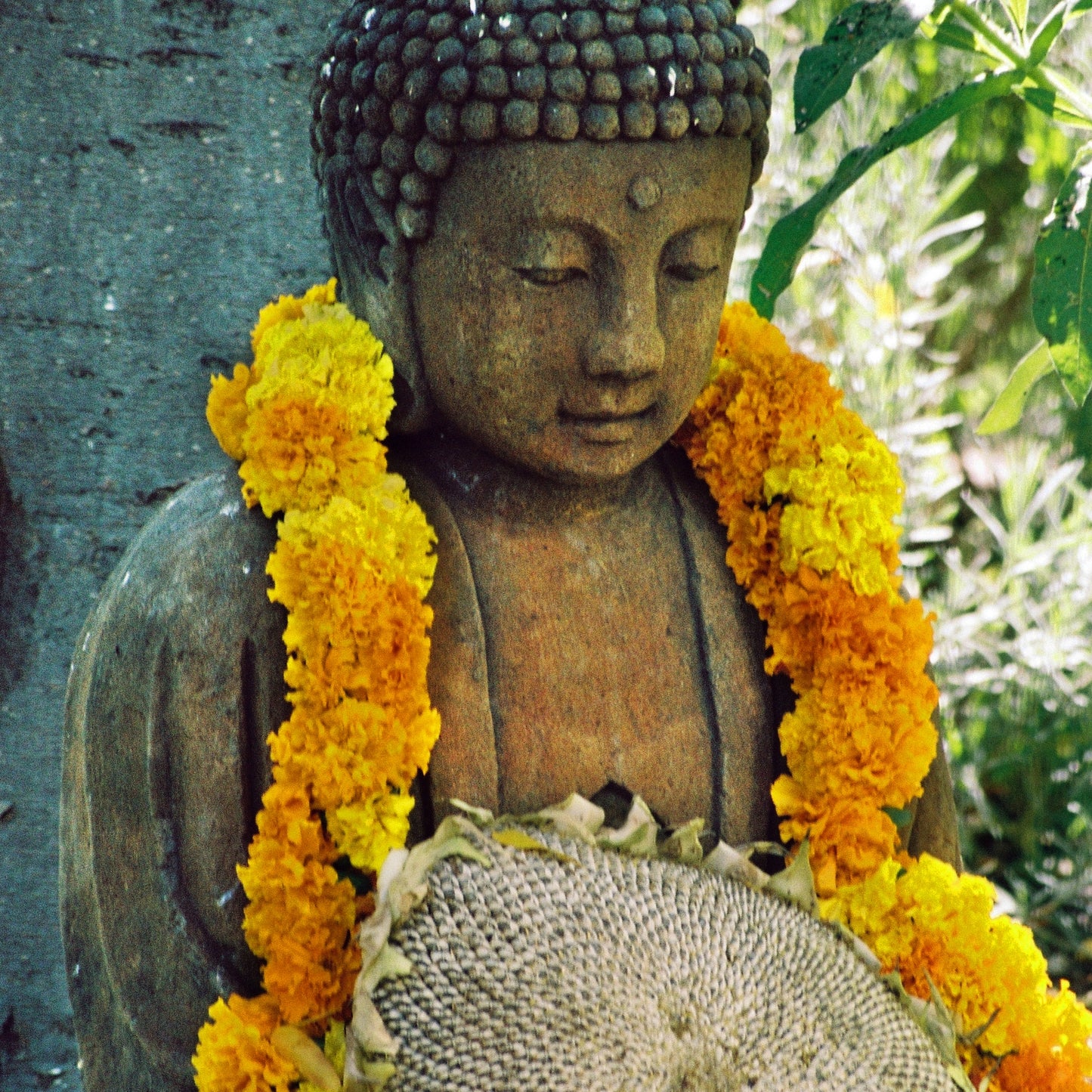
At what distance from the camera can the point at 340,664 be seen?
1.92 metres

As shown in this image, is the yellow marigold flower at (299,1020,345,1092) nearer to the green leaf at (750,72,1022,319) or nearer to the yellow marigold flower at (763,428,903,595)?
the yellow marigold flower at (763,428,903,595)

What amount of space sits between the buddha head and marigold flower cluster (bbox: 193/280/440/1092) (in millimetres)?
166

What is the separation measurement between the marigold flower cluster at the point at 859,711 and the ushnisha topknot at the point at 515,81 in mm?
500

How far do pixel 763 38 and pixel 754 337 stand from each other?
269 cm

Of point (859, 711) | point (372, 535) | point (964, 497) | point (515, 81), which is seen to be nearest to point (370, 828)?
point (372, 535)

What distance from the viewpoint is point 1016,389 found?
2.65 meters

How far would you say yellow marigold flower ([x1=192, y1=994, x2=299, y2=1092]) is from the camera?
1840 mm

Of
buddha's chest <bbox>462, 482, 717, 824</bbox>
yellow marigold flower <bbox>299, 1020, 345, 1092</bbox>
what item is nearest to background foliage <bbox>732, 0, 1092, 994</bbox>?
buddha's chest <bbox>462, 482, 717, 824</bbox>

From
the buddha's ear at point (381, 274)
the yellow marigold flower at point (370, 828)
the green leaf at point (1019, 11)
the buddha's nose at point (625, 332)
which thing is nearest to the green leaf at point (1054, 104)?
the green leaf at point (1019, 11)

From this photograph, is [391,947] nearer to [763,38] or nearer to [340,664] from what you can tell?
[340,664]

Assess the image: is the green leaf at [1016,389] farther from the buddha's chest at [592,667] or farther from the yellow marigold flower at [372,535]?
the yellow marigold flower at [372,535]

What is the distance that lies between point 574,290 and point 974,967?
3.61ft

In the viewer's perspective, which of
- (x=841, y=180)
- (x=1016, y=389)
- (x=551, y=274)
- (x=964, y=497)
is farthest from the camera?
(x=964, y=497)

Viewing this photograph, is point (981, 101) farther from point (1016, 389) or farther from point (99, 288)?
point (99, 288)
